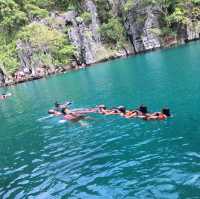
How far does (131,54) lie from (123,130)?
225 ft

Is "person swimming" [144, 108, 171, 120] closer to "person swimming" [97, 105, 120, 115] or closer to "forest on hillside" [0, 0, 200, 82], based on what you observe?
"person swimming" [97, 105, 120, 115]

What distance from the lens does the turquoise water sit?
16.1 m

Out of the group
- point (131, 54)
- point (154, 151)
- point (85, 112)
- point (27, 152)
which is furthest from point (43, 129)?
point (131, 54)

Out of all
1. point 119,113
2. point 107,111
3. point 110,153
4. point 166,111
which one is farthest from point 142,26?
point 110,153

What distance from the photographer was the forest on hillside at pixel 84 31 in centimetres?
9044

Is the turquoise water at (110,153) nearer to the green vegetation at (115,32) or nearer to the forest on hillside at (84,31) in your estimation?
the forest on hillside at (84,31)

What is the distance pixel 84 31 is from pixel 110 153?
7492 centimetres

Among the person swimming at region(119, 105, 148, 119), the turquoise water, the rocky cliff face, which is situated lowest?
the turquoise water

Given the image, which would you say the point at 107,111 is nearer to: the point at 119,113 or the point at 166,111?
the point at 119,113

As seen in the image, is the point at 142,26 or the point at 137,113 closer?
the point at 137,113

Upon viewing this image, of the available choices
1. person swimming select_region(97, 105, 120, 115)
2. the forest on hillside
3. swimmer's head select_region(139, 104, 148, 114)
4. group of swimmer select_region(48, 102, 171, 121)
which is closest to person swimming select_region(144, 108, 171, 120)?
group of swimmer select_region(48, 102, 171, 121)

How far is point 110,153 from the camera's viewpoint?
20922mm

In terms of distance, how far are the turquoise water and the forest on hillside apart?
5287cm

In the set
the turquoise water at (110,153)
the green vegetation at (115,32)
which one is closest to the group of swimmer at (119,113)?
the turquoise water at (110,153)
